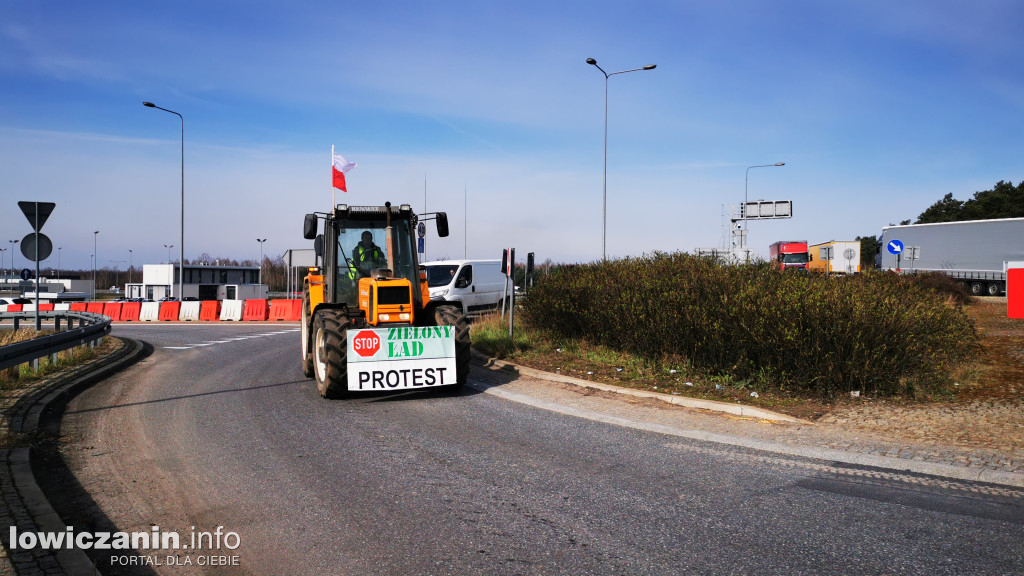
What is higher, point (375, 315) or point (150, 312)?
point (375, 315)

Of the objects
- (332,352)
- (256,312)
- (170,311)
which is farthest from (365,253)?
(170,311)

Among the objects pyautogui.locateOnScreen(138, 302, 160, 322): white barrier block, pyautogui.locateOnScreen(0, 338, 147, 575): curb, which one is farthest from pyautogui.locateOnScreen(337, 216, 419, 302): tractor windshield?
pyautogui.locateOnScreen(138, 302, 160, 322): white barrier block

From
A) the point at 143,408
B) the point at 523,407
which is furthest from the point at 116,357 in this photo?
the point at 523,407

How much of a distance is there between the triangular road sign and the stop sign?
7.03 meters

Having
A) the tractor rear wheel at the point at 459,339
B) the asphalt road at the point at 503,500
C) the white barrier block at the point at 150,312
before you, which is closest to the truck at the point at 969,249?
the tractor rear wheel at the point at 459,339

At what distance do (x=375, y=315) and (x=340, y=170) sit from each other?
15.9 feet

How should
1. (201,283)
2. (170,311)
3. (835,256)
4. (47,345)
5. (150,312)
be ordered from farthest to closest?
(201,283)
(835,256)
(150,312)
(170,311)
(47,345)

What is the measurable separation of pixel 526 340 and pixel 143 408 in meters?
7.44

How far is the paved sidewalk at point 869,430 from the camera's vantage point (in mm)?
5965

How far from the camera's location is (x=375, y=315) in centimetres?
→ 945

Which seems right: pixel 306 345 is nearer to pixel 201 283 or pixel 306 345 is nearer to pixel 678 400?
pixel 678 400

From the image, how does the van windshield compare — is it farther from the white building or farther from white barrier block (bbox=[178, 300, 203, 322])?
the white building

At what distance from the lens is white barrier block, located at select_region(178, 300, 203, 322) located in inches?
1242

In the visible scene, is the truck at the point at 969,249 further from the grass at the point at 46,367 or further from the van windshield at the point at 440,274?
the grass at the point at 46,367
